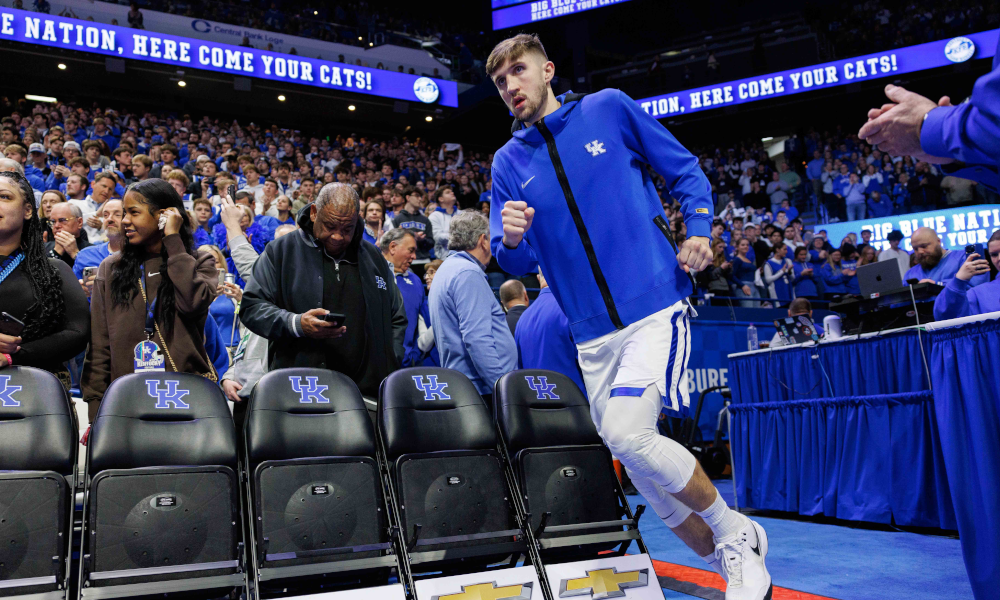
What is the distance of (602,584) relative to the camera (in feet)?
8.80

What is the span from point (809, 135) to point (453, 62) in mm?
10652

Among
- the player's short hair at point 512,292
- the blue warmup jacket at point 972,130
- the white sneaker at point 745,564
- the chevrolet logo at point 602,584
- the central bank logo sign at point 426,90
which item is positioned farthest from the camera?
the central bank logo sign at point 426,90

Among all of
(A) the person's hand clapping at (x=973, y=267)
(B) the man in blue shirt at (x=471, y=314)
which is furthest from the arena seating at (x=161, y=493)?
(A) the person's hand clapping at (x=973, y=267)

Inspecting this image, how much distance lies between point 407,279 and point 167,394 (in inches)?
111

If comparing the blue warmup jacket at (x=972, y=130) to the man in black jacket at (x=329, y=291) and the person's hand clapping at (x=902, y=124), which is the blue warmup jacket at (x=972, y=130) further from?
the man in black jacket at (x=329, y=291)

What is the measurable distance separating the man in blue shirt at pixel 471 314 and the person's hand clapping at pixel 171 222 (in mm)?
1445

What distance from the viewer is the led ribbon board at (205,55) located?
15242 mm

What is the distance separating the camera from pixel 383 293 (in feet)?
11.5

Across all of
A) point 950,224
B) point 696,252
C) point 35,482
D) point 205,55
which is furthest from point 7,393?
point 950,224

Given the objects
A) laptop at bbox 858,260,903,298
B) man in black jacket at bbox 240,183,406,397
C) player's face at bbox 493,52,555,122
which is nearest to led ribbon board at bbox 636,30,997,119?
laptop at bbox 858,260,903,298

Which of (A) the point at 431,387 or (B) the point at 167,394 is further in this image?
(A) the point at 431,387

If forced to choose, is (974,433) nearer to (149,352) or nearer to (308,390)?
(308,390)

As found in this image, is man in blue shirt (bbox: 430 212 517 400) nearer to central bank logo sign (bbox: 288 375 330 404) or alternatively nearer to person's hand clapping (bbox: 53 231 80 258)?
central bank logo sign (bbox: 288 375 330 404)

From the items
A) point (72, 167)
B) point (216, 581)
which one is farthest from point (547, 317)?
point (72, 167)
